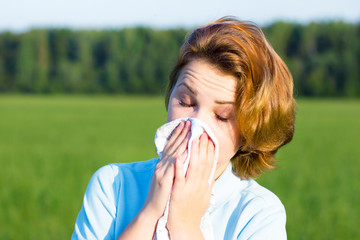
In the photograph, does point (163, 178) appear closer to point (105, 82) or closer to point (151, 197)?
point (151, 197)

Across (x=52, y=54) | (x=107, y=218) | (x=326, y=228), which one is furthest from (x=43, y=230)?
(x=52, y=54)

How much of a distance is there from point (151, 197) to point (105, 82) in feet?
183

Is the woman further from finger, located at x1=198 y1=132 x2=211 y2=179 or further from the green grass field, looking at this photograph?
the green grass field

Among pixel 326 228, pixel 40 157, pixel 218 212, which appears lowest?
pixel 40 157

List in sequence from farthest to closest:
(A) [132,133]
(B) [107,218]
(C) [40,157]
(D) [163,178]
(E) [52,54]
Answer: (E) [52,54]
(A) [132,133]
(C) [40,157]
(B) [107,218]
(D) [163,178]

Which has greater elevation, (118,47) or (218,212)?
(218,212)

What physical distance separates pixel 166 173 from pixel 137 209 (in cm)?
24

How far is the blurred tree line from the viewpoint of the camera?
181 feet

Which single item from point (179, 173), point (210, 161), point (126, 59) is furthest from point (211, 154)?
point (126, 59)

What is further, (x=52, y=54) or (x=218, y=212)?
(x=52, y=54)

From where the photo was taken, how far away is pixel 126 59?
56.4 m

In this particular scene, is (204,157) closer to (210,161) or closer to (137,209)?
(210,161)

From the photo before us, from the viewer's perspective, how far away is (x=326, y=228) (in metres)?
5.40

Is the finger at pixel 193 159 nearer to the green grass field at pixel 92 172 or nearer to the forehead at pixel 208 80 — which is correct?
the forehead at pixel 208 80
